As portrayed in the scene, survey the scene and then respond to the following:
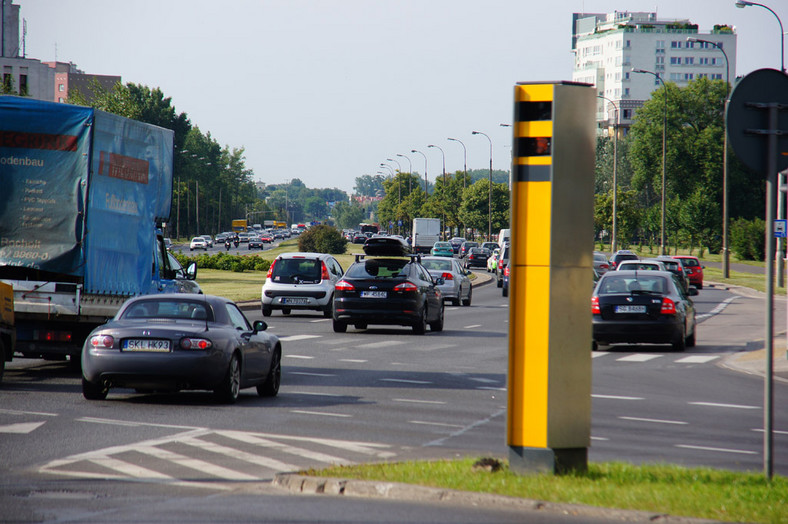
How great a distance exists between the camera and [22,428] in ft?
36.0

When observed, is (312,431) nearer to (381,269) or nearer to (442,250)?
(381,269)

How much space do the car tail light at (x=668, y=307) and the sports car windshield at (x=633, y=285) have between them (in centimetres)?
26

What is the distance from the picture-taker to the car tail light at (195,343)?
12820 millimetres

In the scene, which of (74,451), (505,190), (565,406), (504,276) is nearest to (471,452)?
(565,406)

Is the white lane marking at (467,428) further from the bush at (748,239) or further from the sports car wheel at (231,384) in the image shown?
the bush at (748,239)

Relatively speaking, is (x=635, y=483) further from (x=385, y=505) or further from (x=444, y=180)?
(x=444, y=180)

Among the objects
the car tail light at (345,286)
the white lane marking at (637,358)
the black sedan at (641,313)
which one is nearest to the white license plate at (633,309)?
the black sedan at (641,313)

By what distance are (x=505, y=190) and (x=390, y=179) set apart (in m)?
74.6

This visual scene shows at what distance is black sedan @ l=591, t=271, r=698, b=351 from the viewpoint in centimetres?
2192

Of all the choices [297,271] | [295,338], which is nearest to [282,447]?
[295,338]

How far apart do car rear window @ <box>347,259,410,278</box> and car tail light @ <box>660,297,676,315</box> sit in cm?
552

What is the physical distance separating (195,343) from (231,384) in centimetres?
71

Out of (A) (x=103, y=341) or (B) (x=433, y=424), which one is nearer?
(B) (x=433, y=424)

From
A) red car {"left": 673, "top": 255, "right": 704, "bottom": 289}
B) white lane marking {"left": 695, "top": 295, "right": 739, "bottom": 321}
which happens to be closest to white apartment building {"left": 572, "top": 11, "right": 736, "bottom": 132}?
red car {"left": 673, "top": 255, "right": 704, "bottom": 289}
